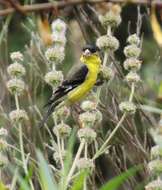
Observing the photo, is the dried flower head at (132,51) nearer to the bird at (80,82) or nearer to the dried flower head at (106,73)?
the dried flower head at (106,73)

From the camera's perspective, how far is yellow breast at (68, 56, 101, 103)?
4.00 metres

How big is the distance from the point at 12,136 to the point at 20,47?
338cm

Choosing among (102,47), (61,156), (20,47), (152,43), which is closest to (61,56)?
(102,47)

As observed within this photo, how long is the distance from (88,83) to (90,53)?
21 cm

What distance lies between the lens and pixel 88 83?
413 centimetres

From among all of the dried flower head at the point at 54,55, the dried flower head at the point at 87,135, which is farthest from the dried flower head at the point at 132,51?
the dried flower head at the point at 87,135

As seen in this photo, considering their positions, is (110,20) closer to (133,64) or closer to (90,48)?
(133,64)

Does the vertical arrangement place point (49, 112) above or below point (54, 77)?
below

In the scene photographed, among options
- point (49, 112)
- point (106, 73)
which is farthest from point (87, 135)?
point (49, 112)

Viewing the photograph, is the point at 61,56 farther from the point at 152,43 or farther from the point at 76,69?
the point at 152,43

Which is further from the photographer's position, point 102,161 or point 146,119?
point 102,161

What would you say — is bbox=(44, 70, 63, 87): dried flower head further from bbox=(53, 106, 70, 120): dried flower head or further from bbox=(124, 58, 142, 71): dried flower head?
bbox=(124, 58, 142, 71): dried flower head

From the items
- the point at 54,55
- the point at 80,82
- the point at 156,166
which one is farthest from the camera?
the point at 80,82

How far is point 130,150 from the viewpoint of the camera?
3201 millimetres
